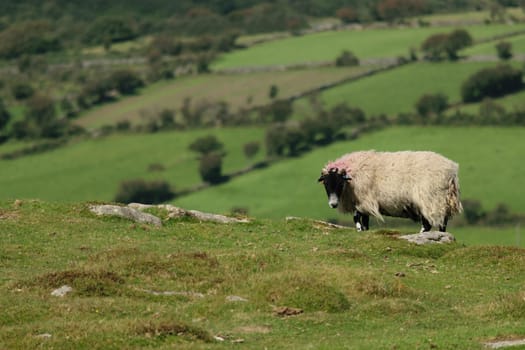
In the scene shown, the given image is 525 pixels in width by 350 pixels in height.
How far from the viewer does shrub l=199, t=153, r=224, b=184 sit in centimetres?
12506

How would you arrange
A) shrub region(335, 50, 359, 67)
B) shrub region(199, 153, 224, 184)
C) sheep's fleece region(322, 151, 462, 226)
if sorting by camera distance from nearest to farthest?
sheep's fleece region(322, 151, 462, 226)
shrub region(199, 153, 224, 184)
shrub region(335, 50, 359, 67)

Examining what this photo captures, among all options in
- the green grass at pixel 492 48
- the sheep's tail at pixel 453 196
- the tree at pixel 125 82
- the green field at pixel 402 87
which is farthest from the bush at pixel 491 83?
the sheep's tail at pixel 453 196

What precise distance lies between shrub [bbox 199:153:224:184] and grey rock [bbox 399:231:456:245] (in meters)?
93.3

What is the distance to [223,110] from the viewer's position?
159m

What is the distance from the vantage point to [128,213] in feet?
109

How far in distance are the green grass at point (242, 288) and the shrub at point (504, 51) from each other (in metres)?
136

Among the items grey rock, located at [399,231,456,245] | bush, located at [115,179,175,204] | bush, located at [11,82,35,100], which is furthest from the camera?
bush, located at [11,82,35,100]

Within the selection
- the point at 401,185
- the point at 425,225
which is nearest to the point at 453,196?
the point at 425,225

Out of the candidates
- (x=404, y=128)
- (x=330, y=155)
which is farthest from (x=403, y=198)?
(x=404, y=128)

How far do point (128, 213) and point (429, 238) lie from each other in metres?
8.46

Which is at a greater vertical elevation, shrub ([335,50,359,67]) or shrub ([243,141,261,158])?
shrub ([335,50,359,67])

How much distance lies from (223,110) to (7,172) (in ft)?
108

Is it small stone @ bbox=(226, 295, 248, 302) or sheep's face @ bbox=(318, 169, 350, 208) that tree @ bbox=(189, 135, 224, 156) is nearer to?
sheep's face @ bbox=(318, 169, 350, 208)

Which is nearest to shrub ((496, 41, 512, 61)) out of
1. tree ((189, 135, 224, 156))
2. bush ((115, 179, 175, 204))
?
tree ((189, 135, 224, 156))
